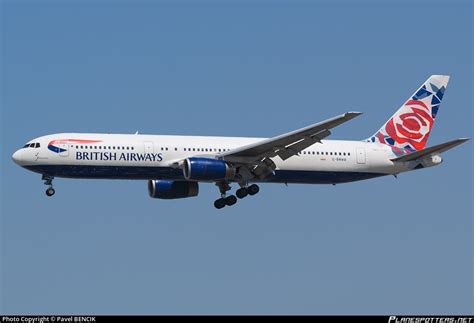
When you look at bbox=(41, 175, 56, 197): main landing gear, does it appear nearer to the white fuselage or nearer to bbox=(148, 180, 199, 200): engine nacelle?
the white fuselage

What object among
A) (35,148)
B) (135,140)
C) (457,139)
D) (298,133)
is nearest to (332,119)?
(298,133)

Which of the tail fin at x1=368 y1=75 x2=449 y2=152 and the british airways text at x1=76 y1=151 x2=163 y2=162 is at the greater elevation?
the tail fin at x1=368 y1=75 x2=449 y2=152

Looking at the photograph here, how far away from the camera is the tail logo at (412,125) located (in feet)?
246

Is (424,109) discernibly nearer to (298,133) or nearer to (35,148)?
(298,133)

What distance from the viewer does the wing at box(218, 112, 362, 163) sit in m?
65.2

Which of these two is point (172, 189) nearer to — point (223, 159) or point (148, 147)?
point (148, 147)

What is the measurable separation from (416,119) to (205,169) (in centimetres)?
1589

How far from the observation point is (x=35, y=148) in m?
67.4

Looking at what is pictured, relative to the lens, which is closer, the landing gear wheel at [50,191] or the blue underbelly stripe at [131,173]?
the blue underbelly stripe at [131,173]

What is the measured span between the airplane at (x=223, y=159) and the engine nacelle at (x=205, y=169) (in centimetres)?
5

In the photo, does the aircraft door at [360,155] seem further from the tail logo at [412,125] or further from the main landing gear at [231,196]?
the main landing gear at [231,196]

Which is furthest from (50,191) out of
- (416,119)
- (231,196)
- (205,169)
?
(416,119)

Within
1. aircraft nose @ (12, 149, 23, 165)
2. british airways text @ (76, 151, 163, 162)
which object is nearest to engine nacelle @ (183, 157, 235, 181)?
british airways text @ (76, 151, 163, 162)

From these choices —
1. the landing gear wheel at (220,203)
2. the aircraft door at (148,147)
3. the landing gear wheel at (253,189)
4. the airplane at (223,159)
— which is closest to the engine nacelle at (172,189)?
the airplane at (223,159)
